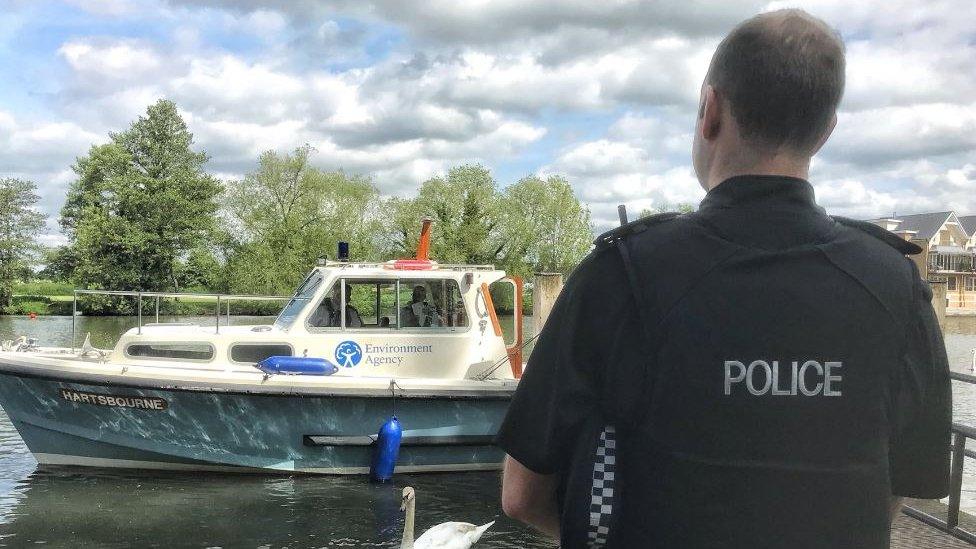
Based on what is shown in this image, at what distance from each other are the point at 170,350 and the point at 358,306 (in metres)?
2.46

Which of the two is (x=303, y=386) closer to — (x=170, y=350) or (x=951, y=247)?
(x=170, y=350)

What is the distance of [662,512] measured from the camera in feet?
4.08

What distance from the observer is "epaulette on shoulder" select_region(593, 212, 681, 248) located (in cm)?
130

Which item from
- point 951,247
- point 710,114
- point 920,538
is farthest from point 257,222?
point 951,247

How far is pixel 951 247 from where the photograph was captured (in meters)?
83.0

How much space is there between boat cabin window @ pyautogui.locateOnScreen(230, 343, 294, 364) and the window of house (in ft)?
5.32

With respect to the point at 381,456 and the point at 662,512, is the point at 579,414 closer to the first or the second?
the point at 662,512

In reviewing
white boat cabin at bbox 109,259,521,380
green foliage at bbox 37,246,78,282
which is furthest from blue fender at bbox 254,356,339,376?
green foliage at bbox 37,246,78,282

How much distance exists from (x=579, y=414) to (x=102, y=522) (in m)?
9.16

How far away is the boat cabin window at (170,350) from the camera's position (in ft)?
35.1

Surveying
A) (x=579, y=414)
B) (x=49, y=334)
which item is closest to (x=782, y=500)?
(x=579, y=414)

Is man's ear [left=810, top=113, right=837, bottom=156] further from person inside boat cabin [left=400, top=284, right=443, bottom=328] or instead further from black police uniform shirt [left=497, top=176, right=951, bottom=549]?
person inside boat cabin [left=400, top=284, right=443, bottom=328]

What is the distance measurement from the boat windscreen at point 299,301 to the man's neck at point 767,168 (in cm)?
965

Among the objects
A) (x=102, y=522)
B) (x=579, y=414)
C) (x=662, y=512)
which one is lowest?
(x=102, y=522)
